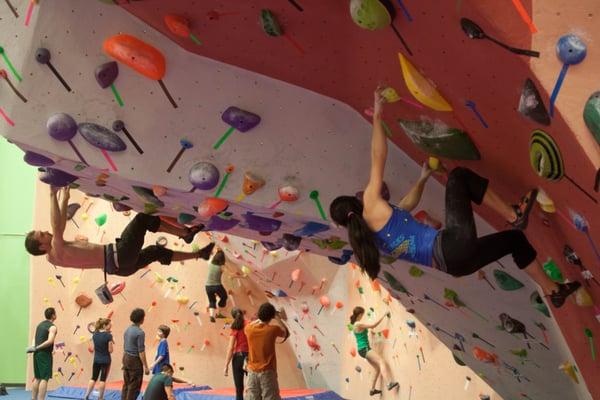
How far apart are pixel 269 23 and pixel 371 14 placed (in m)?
0.72

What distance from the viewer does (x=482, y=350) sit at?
17.0 feet

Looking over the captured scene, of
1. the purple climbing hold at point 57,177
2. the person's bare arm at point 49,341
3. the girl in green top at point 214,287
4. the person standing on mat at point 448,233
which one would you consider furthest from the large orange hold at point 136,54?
the girl in green top at point 214,287

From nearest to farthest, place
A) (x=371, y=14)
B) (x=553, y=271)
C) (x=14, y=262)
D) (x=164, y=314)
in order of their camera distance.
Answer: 1. (x=371, y=14)
2. (x=553, y=271)
3. (x=164, y=314)
4. (x=14, y=262)

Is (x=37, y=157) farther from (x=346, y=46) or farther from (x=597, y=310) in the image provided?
(x=597, y=310)

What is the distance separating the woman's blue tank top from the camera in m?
3.07

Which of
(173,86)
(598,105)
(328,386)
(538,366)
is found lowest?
(328,386)

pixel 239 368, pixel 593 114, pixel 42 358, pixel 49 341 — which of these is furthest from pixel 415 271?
pixel 42 358

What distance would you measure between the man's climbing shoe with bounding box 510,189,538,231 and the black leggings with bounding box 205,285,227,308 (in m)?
7.25

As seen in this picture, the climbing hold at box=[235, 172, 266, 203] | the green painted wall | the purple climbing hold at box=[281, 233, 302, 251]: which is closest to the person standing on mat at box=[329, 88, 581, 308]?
the climbing hold at box=[235, 172, 266, 203]

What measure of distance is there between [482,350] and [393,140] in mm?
2164

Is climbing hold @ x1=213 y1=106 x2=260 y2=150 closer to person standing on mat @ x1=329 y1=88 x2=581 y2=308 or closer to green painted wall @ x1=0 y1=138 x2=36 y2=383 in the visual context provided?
person standing on mat @ x1=329 y1=88 x2=581 y2=308

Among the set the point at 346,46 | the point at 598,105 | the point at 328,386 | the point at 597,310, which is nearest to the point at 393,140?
the point at 346,46

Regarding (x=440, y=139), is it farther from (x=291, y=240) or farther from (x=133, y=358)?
(x=133, y=358)

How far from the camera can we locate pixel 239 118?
3734 mm
